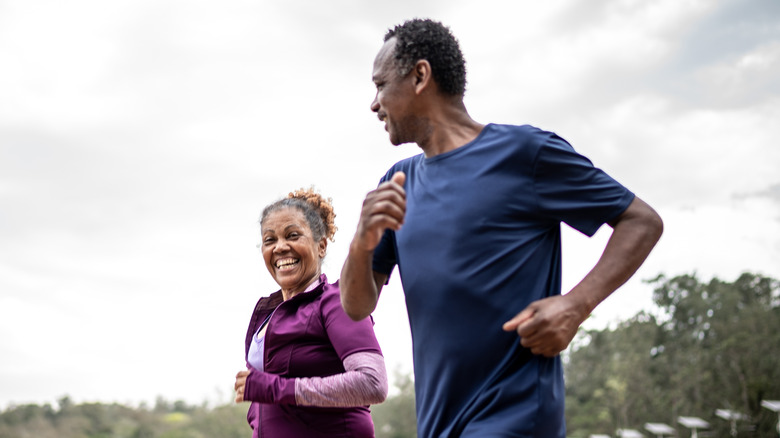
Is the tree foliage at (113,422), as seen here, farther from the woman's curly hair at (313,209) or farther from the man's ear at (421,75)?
the man's ear at (421,75)

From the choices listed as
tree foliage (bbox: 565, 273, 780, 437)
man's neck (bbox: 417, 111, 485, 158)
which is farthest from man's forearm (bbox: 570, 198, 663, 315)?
tree foliage (bbox: 565, 273, 780, 437)

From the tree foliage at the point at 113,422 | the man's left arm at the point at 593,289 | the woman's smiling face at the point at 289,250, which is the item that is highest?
the tree foliage at the point at 113,422

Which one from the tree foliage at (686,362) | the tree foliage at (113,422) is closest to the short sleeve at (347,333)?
the tree foliage at (686,362)

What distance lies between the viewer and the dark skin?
2131 mm

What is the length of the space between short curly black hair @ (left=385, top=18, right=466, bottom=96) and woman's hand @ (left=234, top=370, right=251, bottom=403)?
1275 mm

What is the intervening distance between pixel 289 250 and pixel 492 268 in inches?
62.2

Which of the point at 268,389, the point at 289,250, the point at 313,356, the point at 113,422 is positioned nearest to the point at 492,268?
the point at 268,389

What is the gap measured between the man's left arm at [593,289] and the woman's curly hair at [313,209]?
5.69 ft

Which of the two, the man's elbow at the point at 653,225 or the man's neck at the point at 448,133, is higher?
the man's neck at the point at 448,133

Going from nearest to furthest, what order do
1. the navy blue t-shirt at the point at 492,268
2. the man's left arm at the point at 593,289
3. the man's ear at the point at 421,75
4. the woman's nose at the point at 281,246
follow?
1. the man's left arm at the point at 593,289
2. the navy blue t-shirt at the point at 492,268
3. the man's ear at the point at 421,75
4. the woman's nose at the point at 281,246

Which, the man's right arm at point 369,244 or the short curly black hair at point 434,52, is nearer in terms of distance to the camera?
the man's right arm at point 369,244

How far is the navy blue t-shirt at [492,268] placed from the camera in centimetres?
222

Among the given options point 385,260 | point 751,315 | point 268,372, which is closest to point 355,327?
point 268,372

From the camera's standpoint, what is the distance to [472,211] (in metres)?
2.31
